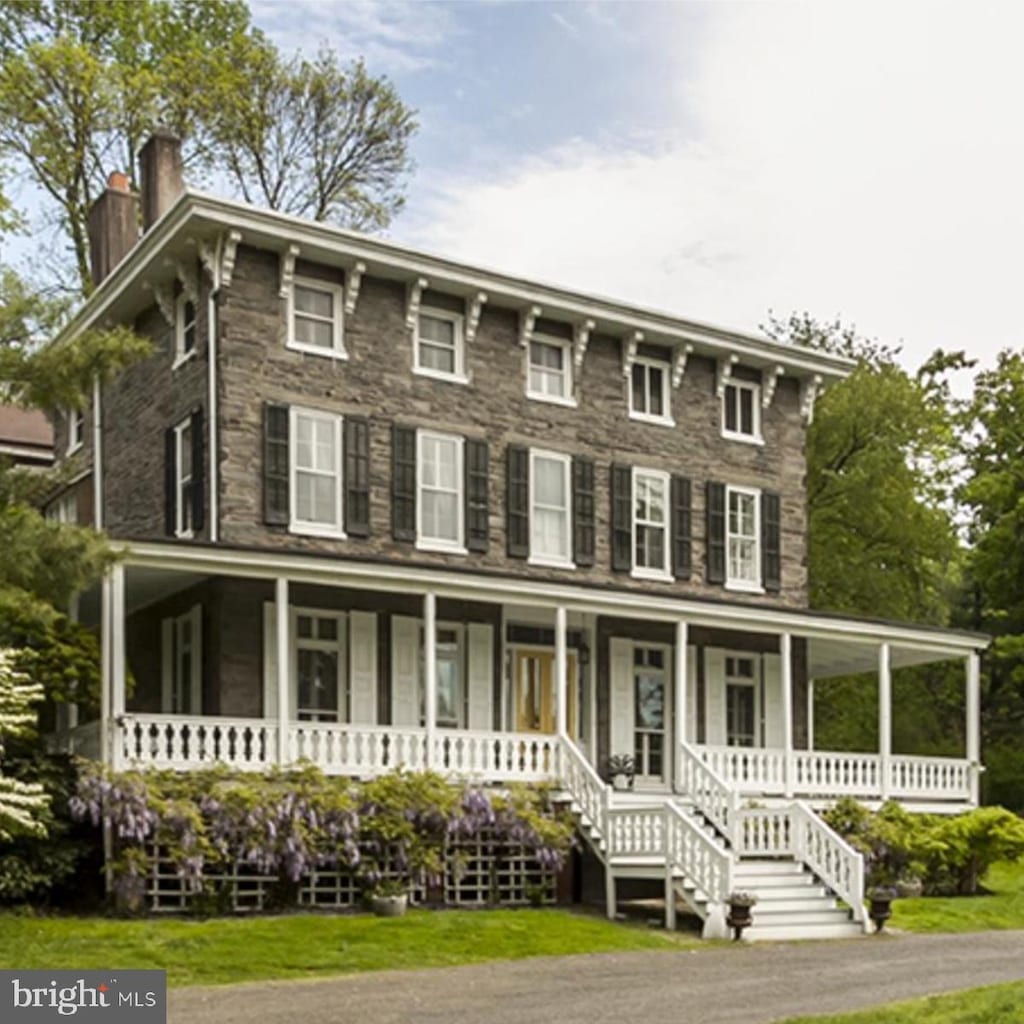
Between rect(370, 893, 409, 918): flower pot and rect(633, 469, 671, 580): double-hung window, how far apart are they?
9.79m

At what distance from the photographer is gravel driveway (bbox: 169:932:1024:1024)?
14.2 meters

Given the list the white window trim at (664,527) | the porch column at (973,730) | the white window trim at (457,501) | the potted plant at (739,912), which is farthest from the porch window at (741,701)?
the potted plant at (739,912)

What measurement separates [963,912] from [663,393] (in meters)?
10.7

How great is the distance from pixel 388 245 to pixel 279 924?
11.2m

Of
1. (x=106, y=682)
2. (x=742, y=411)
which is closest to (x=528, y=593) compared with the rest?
(x=106, y=682)

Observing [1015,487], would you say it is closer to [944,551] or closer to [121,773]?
[944,551]

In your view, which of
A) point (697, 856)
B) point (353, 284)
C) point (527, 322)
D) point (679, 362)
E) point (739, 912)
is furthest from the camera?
point (679, 362)

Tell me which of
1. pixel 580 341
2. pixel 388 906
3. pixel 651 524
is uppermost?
pixel 580 341

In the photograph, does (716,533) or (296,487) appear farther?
(716,533)

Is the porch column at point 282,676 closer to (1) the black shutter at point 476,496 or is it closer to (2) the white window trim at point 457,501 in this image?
(2) the white window trim at point 457,501

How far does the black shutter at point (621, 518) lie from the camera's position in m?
29.2

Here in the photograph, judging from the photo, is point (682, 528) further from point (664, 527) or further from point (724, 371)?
point (724, 371)

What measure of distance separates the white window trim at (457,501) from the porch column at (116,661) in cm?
663

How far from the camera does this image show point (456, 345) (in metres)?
28.0
